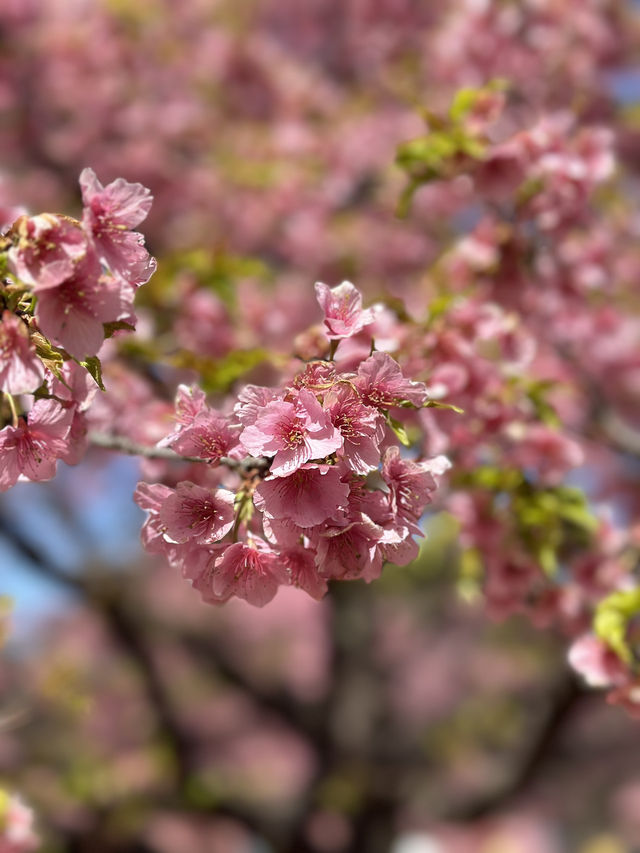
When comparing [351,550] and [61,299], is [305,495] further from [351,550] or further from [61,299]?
[61,299]

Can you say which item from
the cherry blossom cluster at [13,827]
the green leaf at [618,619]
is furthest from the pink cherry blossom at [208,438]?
the cherry blossom cluster at [13,827]

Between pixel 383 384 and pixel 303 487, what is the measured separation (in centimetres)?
24

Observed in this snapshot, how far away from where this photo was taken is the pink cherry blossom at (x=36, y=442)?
1386 millimetres

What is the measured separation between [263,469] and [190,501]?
0.49 feet

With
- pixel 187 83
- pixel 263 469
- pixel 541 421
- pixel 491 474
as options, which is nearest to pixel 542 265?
pixel 541 421

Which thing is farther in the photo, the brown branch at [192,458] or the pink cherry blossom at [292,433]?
the brown branch at [192,458]

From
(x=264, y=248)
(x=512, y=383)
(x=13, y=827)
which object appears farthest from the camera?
(x=264, y=248)

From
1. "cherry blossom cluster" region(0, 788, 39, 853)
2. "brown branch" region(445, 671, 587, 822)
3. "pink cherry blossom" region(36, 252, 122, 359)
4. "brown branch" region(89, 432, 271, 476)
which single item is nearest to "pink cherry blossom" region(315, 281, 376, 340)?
"brown branch" region(89, 432, 271, 476)

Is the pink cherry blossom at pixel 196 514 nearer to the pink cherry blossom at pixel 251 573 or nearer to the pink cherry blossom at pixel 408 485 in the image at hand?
the pink cherry blossom at pixel 251 573

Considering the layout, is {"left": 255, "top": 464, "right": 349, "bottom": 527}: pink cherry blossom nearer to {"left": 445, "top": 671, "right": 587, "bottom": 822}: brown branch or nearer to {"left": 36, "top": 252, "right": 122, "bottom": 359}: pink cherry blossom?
{"left": 36, "top": 252, "right": 122, "bottom": 359}: pink cherry blossom

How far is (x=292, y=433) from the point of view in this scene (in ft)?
4.22

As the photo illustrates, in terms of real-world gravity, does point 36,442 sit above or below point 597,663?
above

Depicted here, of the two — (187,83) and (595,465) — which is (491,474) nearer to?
(187,83)

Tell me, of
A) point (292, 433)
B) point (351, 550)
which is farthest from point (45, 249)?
point (351, 550)
